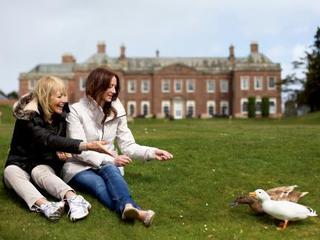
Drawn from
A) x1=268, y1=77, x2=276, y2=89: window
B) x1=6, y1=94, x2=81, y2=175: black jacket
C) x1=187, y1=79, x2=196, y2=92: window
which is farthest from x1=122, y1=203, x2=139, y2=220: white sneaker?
x1=268, y1=77, x2=276, y2=89: window

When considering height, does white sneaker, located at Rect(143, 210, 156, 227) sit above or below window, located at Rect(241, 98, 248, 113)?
below

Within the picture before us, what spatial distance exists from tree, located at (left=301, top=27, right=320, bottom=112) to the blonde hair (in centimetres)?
3625

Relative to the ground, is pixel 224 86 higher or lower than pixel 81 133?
higher

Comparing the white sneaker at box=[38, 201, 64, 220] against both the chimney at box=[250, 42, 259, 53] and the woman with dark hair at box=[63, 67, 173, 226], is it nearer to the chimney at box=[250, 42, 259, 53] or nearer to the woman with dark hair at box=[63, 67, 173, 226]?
the woman with dark hair at box=[63, 67, 173, 226]

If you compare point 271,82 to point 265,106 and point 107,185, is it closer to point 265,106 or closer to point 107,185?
point 265,106

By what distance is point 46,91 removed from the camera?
21.2 feet

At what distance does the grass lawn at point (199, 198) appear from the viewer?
5871 millimetres

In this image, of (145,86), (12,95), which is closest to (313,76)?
(145,86)

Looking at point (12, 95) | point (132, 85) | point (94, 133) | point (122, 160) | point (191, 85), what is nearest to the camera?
point (122, 160)

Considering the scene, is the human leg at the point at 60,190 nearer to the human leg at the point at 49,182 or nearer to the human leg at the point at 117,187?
the human leg at the point at 49,182

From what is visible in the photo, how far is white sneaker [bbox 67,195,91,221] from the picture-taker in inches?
233

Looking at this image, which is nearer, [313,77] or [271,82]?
[313,77]

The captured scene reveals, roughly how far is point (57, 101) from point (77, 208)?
1462 millimetres

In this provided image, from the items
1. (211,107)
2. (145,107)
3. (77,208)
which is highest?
(145,107)
